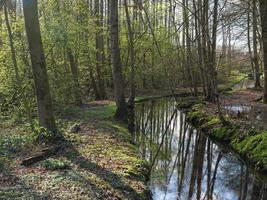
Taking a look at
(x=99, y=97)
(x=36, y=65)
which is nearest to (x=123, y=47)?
(x=99, y=97)

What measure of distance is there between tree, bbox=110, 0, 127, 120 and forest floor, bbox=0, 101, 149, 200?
438 centimetres

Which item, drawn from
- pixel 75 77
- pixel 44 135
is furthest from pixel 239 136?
pixel 75 77

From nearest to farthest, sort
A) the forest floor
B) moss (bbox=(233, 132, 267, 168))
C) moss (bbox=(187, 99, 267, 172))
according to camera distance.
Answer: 1. the forest floor
2. moss (bbox=(233, 132, 267, 168))
3. moss (bbox=(187, 99, 267, 172))

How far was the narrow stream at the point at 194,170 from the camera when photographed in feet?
28.6

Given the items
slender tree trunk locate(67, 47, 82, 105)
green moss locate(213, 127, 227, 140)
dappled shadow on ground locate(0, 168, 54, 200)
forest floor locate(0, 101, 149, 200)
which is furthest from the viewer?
slender tree trunk locate(67, 47, 82, 105)

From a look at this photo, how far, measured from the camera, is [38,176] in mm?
7316

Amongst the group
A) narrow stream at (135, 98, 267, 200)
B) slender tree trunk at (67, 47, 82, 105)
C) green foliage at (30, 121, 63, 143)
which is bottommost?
narrow stream at (135, 98, 267, 200)

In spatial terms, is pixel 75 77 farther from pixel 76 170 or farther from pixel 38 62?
pixel 76 170

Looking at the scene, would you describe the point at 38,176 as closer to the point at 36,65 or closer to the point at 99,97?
the point at 36,65

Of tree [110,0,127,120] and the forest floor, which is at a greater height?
tree [110,0,127,120]

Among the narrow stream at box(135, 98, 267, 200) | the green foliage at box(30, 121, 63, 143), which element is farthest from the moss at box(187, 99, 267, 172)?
the green foliage at box(30, 121, 63, 143)

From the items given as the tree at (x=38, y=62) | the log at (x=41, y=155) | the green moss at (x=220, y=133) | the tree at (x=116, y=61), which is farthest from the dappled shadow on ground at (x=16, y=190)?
the tree at (x=116, y=61)

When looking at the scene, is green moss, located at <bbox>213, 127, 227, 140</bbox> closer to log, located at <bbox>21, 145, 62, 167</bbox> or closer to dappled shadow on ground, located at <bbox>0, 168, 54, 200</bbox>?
log, located at <bbox>21, 145, 62, 167</bbox>

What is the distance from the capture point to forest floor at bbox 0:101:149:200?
21.8 feet
